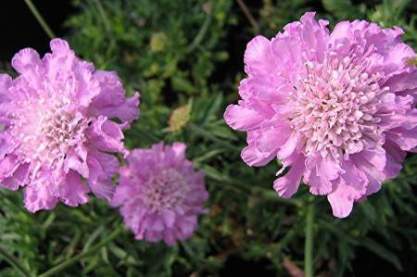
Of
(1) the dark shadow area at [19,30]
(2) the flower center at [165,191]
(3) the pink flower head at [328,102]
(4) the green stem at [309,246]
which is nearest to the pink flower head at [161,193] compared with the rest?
(2) the flower center at [165,191]

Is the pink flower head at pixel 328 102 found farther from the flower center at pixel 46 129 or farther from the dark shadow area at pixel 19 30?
the dark shadow area at pixel 19 30

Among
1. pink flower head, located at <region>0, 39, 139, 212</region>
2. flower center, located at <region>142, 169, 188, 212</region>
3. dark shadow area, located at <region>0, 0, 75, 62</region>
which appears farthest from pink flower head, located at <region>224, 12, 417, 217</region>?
dark shadow area, located at <region>0, 0, 75, 62</region>

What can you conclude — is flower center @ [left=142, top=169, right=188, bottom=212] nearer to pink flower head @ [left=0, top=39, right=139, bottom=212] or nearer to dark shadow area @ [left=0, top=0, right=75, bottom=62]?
pink flower head @ [left=0, top=39, right=139, bottom=212]

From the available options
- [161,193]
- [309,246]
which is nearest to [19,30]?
[161,193]

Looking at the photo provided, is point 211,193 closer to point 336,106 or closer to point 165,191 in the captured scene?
point 165,191

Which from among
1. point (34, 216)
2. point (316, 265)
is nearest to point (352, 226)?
point (316, 265)
